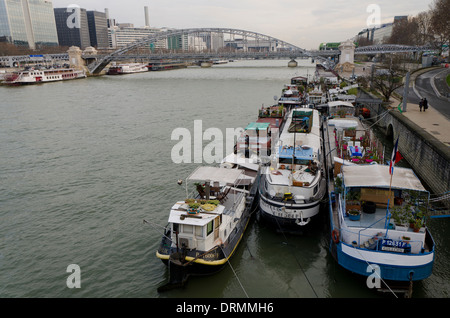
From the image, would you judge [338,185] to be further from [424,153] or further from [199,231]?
[424,153]

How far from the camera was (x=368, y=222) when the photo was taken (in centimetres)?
1204

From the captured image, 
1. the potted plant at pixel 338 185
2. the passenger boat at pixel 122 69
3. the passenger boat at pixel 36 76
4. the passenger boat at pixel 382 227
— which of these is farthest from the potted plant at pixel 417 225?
the passenger boat at pixel 122 69

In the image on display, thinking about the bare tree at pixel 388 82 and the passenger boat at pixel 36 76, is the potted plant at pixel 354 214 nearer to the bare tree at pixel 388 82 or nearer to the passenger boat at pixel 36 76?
the bare tree at pixel 388 82

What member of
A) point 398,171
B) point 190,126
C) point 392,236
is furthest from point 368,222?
point 190,126

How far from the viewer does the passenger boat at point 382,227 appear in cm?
1066

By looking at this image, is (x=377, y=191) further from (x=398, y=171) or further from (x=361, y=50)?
(x=361, y=50)

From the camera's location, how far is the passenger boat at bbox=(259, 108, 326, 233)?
14.1 metres

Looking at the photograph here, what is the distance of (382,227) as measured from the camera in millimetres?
11633

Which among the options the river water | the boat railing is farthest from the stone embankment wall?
the boat railing

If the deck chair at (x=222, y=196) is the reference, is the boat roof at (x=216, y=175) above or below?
above

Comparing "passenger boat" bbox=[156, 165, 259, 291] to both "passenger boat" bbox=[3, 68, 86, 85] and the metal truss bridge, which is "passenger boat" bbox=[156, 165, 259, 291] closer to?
"passenger boat" bbox=[3, 68, 86, 85]

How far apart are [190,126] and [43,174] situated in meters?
17.1

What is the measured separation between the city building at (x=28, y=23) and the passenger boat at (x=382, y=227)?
179796 mm
